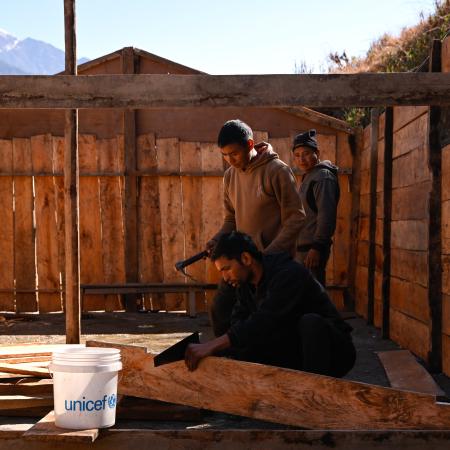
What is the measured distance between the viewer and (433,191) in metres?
6.73

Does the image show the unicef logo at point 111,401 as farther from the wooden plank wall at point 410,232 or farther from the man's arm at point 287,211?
the wooden plank wall at point 410,232

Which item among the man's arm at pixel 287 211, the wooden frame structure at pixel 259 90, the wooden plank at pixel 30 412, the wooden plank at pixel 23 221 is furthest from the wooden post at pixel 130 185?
the wooden plank at pixel 30 412

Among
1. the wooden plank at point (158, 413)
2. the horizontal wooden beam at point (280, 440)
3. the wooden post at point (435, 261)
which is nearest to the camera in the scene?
the horizontal wooden beam at point (280, 440)

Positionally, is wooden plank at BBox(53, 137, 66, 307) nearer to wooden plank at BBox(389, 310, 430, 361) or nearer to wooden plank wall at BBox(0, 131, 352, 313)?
wooden plank wall at BBox(0, 131, 352, 313)

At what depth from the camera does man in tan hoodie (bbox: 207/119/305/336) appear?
5750 mm

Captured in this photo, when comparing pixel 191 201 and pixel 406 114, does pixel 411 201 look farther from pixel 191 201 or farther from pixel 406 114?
pixel 191 201

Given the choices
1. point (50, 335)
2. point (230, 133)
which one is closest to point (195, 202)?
point (50, 335)

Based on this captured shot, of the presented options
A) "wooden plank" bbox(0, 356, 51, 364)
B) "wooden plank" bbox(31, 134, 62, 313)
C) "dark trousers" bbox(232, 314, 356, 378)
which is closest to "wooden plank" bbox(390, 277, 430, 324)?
"dark trousers" bbox(232, 314, 356, 378)

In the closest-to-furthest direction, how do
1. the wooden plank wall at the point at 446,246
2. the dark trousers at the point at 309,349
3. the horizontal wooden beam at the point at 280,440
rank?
1. the horizontal wooden beam at the point at 280,440
2. the dark trousers at the point at 309,349
3. the wooden plank wall at the point at 446,246

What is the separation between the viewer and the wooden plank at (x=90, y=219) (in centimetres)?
1105

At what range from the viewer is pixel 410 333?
25.2 feet

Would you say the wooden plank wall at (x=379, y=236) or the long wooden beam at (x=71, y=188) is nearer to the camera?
the long wooden beam at (x=71, y=188)

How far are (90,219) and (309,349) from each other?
21.7ft

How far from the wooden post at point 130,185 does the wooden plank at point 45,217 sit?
2.87 feet
